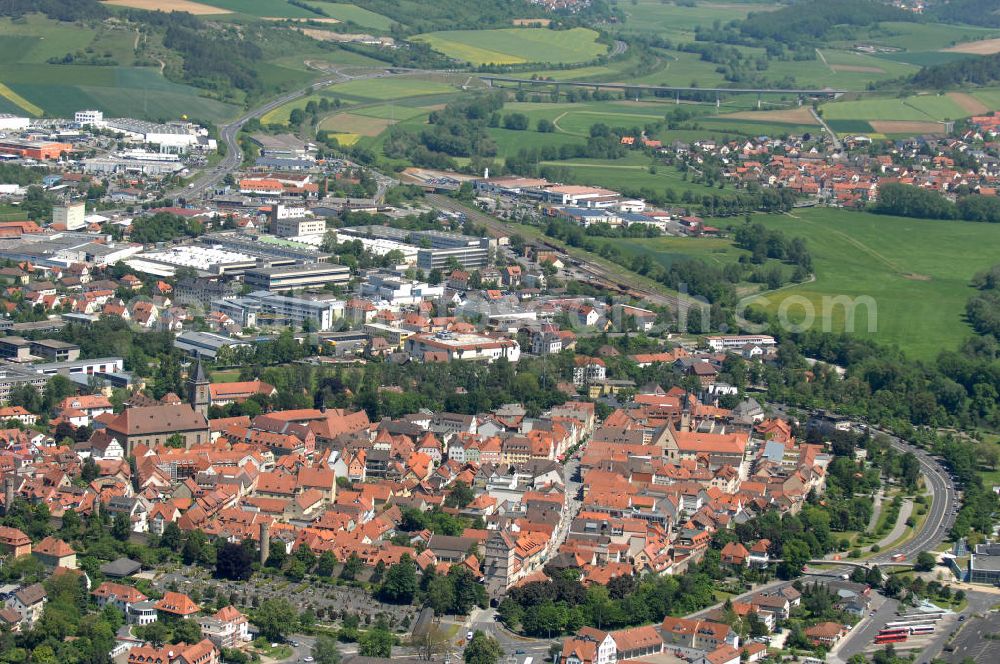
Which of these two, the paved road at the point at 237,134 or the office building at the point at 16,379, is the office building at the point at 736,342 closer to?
the office building at the point at 16,379

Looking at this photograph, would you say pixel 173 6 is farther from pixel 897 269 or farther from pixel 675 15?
pixel 897 269

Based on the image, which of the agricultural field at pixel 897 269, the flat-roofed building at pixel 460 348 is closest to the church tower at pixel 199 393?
the flat-roofed building at pixel 460 348

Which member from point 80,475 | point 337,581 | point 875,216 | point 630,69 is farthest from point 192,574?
point 630,69

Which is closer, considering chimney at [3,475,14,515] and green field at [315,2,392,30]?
chimney at [3,475,14,515]

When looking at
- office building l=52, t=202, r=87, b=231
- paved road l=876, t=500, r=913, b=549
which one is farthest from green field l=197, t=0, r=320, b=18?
paved road l=876, t=500, r=913, b=549

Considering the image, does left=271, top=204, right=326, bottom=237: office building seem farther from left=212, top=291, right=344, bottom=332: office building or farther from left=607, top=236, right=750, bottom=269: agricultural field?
left=212, top=291, right=344, bottom=332: office building

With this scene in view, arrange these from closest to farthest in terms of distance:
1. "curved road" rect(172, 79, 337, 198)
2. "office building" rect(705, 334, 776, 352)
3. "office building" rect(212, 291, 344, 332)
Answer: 1. "office building" rect(212, 291, 344, 332)
2. "office building" rect(705, 334, 776, 352)
3. "curved road" rect(172, 79, 337, 198)

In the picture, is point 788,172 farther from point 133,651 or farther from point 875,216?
point 133,651

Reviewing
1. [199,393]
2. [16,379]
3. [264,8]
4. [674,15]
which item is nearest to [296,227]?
[16,379]

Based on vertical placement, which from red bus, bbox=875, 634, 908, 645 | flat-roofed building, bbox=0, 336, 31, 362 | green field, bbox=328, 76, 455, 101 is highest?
green field, bbox=328, 76, 455, 101
